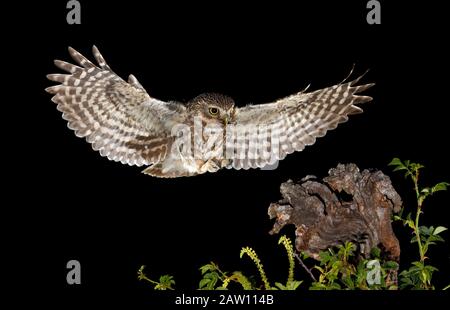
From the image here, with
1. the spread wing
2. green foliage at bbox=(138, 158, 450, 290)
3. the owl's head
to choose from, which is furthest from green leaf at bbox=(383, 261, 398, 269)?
the owl's head

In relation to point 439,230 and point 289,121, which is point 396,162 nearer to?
point 439,230

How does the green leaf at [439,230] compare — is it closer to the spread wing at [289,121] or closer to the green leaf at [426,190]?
the green leaf at [426,190]

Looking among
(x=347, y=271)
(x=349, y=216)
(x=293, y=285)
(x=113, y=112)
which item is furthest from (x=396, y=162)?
(x=113, y=112)

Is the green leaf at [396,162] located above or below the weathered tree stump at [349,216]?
above

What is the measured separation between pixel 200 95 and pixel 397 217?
1956 mm

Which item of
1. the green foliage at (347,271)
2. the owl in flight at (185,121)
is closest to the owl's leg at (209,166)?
the owl in flight at (185,121)

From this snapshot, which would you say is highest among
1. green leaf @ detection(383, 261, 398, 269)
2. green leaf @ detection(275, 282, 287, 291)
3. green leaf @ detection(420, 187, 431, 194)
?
green leaf @ detection(420, 187, 431, 194)

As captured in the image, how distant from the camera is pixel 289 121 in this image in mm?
6766

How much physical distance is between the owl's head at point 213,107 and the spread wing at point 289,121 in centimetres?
14

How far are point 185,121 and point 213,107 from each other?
318mm

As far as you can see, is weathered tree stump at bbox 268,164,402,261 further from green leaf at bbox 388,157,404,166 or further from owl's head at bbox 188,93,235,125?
owl's head at bbox 188,93,235,125

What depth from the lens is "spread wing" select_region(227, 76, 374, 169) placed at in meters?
6.53

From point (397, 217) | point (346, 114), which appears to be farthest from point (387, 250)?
point (346, 114)

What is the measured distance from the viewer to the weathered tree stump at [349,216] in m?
5.81
